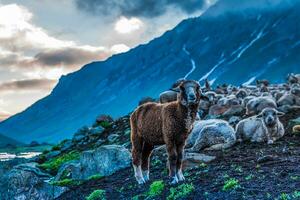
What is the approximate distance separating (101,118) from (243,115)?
64.3 ft

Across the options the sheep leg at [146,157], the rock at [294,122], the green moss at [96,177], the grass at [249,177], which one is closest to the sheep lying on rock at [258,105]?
the rock at [294,122]

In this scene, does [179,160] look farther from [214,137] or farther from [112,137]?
[112,137]

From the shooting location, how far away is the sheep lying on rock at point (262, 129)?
24688 mm

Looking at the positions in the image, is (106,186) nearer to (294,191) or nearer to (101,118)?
(294,191)

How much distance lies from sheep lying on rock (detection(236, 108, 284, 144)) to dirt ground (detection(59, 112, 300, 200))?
0.56m

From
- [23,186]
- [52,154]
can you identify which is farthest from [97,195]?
[52,154]

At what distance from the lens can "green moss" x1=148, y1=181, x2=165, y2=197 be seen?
642 inches

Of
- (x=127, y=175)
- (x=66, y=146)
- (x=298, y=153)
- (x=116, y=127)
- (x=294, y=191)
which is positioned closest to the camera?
(x=294, y=191)

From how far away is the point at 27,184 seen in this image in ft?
86.3

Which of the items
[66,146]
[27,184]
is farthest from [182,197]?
[66,146]

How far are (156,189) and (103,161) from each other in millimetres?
9070

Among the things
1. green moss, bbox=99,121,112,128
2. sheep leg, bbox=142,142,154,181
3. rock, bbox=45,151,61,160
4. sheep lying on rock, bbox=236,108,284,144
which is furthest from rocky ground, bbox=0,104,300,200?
green moss, bbox=99,121,112,128

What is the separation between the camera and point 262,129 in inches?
976

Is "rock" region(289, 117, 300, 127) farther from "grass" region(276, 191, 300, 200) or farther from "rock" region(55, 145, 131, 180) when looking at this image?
"grass" region(276, 191, 300, 200)
